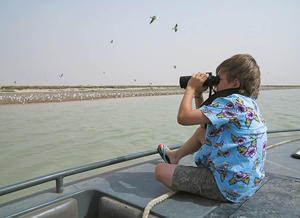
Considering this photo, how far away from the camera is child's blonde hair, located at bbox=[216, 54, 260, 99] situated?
132 cm

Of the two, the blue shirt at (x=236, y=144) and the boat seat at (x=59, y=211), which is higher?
the blue shirt at (x=236, y=144)

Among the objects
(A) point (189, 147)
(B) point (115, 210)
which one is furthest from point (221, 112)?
(B) point (115, 210)

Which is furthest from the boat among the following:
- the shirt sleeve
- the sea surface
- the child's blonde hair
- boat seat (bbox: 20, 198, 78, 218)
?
the sea surface

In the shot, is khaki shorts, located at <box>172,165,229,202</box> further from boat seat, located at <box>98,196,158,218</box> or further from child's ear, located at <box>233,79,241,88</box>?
child's ear, located at <box>233,79,241,88</box>

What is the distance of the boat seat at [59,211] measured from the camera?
1.31 metres

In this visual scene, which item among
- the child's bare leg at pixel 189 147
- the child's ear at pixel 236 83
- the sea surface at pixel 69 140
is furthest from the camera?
the sea surface at pixel 69 140

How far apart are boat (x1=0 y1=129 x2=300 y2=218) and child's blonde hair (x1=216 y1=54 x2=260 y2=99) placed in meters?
0.57

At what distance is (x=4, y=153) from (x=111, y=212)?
4873 millimetres

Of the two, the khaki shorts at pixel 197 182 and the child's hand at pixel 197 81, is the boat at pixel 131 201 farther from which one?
the child's hand at pixel 197 81

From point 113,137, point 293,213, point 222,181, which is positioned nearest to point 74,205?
point 222,181

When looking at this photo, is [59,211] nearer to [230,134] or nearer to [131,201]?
[131,201]

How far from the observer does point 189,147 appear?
178 cm

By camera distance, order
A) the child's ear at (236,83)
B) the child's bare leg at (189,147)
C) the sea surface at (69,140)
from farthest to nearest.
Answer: the sea surface at (69,140), the child's bare leg at (189,147), the child's ear at (236,83)

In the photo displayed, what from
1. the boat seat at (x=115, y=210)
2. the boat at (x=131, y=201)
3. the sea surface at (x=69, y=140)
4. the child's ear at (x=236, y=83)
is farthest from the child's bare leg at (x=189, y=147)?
the sea surface at (x=69, y=140)
